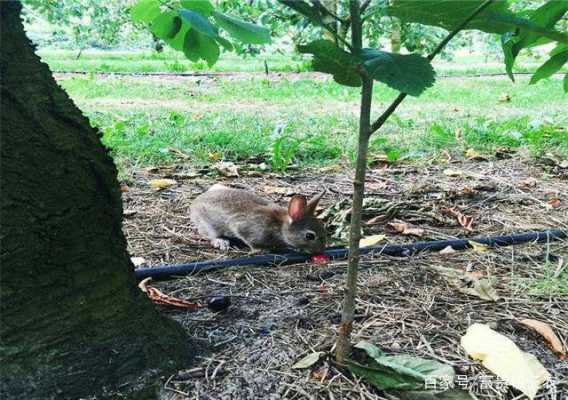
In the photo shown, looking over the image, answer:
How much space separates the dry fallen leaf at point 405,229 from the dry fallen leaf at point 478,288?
2.29 ft

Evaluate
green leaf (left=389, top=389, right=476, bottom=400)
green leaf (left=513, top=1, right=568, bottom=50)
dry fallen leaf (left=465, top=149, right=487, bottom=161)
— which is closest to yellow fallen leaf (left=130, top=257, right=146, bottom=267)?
green leaf (left=389, top=389, right=476, bottom=400)

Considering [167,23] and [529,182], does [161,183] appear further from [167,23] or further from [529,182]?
[529,182]

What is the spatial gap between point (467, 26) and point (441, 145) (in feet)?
12.7

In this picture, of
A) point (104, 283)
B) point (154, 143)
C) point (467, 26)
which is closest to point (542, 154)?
point (154, 143)

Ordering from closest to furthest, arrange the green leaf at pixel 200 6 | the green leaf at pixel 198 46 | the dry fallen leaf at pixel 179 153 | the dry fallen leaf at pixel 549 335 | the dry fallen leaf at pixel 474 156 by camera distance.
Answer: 1. the dry fallen leaf at pixel 549 335
2. the green leaf at pixel 200 6
3. the green leaf at pixel 198 46
4. the dry fallen leaf at pixel 179 153
5. the dry fallen leaf at pixel 474 156

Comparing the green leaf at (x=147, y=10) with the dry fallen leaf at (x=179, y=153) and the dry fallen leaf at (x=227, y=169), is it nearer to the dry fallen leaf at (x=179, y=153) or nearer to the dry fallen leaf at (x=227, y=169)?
the dry fallen leaf at (x=227, y=169)

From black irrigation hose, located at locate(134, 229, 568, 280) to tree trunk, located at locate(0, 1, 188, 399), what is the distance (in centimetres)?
76

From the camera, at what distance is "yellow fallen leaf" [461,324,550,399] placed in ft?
5.29

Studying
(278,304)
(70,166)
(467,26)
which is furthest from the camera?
(278,304)

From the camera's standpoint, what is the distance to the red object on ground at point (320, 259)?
2711 mm

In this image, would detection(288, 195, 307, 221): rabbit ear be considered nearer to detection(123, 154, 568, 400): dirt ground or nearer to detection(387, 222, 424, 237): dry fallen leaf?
detection(123, 154, 568, 400): dirt ground

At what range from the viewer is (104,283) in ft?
5.27

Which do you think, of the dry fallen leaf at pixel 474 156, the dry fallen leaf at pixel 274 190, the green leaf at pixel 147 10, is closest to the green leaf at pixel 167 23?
the green leaf at pixel 147 10

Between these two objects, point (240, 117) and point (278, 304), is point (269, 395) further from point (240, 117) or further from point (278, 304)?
point (240, 117)
